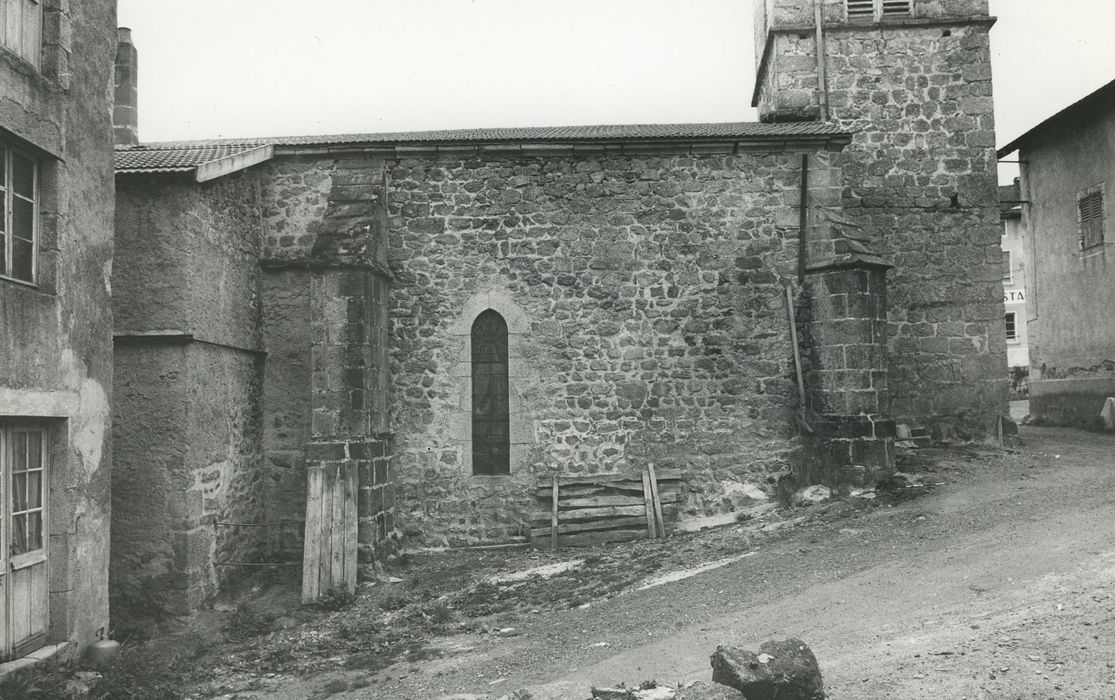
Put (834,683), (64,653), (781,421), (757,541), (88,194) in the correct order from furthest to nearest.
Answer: (781,421) < (757,541) < (88,194) < (64,653) < (834,683)

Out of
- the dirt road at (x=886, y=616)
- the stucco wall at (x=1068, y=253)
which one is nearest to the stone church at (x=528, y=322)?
the dirt road at (x=886, y=616)

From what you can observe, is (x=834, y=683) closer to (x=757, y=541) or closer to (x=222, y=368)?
(x=757, y=541)

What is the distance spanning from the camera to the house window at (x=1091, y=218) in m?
15.5

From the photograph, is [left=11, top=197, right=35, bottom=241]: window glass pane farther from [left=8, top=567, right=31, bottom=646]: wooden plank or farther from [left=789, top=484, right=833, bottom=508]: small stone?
[left=789, top=484, right=833, bottom=508]: small stone

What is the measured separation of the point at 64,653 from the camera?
276 inches

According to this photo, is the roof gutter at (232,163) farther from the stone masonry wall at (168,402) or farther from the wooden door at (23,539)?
the wooden door at (23,539)

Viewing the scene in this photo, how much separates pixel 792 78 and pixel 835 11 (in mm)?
1426

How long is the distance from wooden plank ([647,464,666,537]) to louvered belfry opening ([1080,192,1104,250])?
33.5 feet

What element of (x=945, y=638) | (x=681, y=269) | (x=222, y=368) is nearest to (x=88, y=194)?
(x=222, y=368)

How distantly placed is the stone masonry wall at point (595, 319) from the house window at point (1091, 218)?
7.22m

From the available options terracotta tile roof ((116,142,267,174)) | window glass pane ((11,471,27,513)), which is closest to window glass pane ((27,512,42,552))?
window glass pane ((11,471,27,513))

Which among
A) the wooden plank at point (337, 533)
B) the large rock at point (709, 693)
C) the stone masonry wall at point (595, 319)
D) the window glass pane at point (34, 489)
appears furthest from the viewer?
the stone masonry wall at point (595, 319)

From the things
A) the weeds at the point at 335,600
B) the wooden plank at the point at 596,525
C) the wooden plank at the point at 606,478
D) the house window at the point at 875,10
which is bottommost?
the weeds at the point at 335,600

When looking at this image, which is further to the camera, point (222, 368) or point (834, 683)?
point (222, 368)
